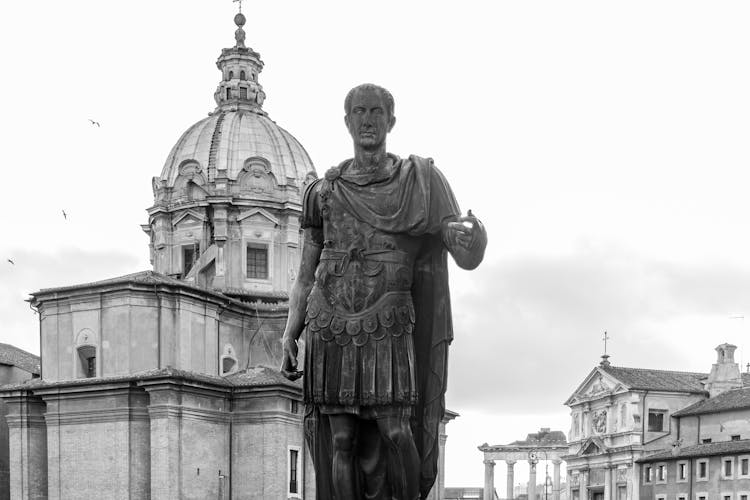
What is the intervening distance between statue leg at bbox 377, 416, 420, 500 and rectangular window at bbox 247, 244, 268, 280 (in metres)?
50.4

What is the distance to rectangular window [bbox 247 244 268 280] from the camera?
57.9 meters

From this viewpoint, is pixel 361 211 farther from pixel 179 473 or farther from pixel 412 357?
pixel 179 473

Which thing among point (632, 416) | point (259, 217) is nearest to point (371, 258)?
point (259, 217)

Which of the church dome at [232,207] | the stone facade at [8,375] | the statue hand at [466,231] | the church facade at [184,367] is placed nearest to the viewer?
the statue hand at [466,231]

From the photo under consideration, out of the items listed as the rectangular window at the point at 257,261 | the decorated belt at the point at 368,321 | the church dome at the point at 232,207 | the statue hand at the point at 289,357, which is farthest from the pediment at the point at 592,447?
the decorated belt at the point at 368,321

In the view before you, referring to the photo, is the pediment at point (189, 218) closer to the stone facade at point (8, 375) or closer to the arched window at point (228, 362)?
the arched window at point (228, 362)

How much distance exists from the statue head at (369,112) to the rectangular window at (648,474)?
62930 millimetres

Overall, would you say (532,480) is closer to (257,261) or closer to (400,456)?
(257,261)

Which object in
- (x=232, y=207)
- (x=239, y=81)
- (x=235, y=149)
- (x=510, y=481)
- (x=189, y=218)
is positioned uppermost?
(x=239, y=81)

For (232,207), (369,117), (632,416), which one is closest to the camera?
(369,117)

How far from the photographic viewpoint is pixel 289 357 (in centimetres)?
803

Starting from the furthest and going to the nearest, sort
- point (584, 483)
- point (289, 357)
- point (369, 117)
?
point (584, 483), point (289, 357), point (369, 117)

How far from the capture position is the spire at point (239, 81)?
62550 millimetres

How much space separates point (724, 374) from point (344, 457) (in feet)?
218
